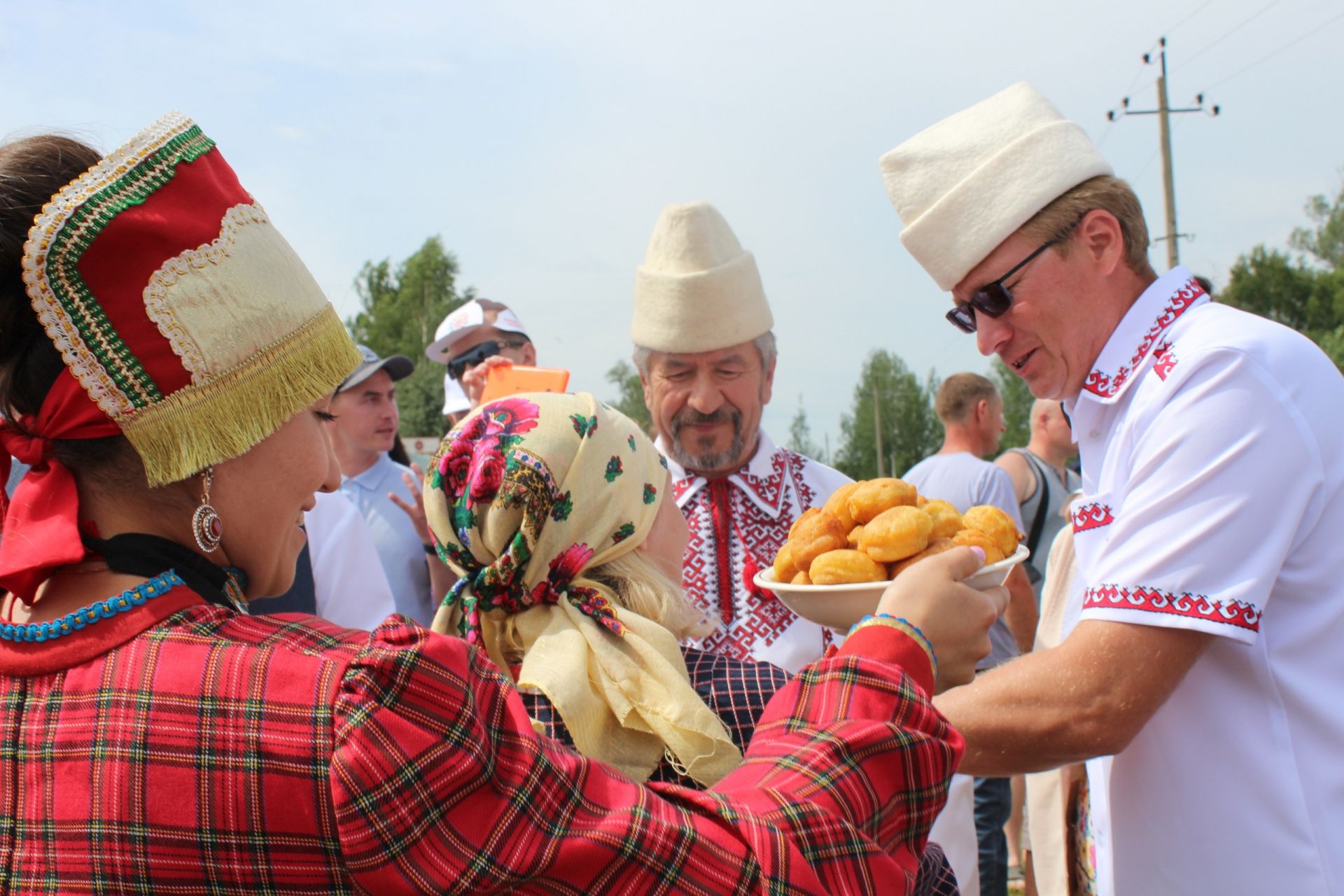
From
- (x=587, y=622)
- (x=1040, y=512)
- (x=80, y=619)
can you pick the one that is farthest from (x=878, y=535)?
(x=1040, y=512)

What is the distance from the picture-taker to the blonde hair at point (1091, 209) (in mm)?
2236

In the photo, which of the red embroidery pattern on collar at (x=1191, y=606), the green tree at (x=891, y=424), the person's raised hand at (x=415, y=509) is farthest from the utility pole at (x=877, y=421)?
the red embroidery pattern on collar at (x=1191, y=606)

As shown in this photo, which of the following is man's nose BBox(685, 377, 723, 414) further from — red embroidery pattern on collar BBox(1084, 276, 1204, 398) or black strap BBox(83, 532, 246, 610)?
black strap BBox(83, 532, 246, 610)

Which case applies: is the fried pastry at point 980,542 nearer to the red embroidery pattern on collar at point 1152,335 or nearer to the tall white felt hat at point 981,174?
the red embroidery pattern on collar at point 1152,335

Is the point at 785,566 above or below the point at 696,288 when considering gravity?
below

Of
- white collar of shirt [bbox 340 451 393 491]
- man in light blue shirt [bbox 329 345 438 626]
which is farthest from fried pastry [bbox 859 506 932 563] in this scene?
white collar of shirt [bbox 340 451 393 491]

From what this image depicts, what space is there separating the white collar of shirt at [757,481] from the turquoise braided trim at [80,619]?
2.57 meters

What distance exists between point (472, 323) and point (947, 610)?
188 inches

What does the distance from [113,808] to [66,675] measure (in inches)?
6.8

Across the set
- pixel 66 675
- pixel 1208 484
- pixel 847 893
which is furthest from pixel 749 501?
pixel 66 675

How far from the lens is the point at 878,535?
2.04 metres

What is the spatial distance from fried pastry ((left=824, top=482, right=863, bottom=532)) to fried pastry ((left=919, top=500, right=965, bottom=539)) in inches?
6.8

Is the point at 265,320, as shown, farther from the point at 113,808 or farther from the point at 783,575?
the point at 783,575

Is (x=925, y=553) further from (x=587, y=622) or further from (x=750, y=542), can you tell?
(x=750, y=542)
